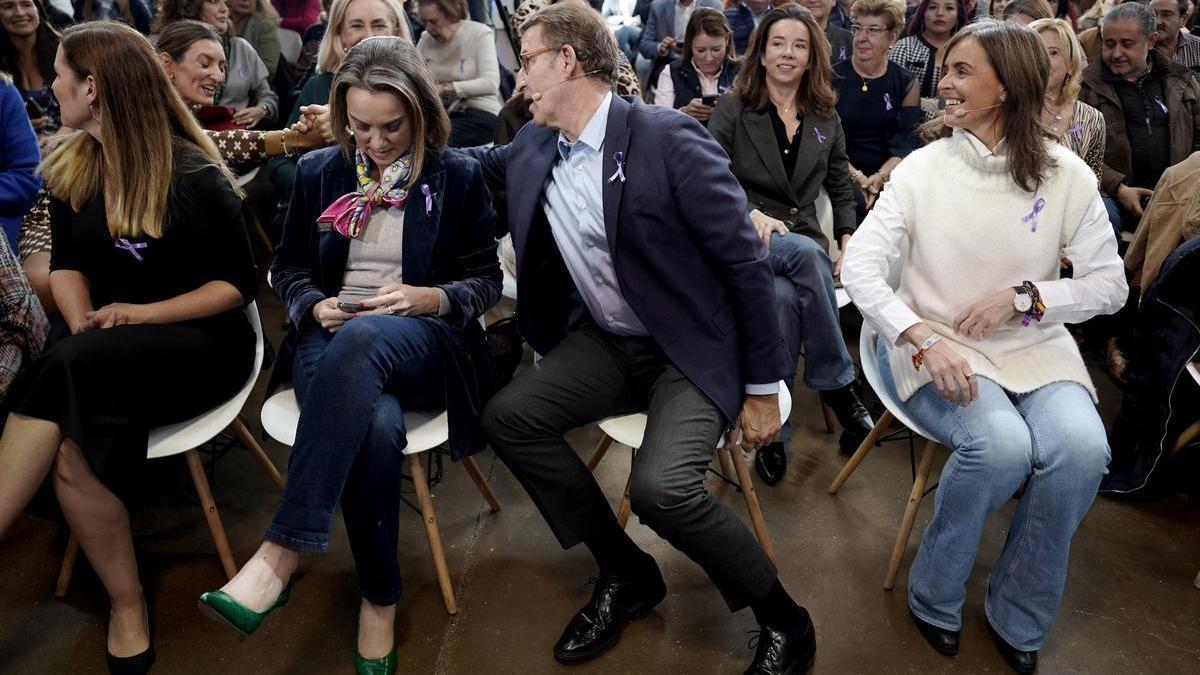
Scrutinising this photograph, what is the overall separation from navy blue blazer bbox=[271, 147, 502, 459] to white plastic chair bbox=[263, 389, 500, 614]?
5cm

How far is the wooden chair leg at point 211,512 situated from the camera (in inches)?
88.1

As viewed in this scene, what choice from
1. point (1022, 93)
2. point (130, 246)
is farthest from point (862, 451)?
point (130, 246)

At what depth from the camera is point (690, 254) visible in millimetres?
2084

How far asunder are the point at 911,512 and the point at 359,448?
1.39 meters

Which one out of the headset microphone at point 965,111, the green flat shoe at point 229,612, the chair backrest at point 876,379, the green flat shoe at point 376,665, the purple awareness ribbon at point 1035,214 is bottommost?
the green flat shoe at point 376,665

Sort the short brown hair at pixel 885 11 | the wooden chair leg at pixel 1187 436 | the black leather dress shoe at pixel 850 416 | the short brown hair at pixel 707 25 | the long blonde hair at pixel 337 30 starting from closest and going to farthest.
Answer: the wooden chair leg at pixel 1187 436
the black leather dress shoe at pixel 850 416
the long blonde hair at pixel 337 30
the short brown hair at pixel 885 11
the short brown hair at pixel 707 25

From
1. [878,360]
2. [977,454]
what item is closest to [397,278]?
[878,360]

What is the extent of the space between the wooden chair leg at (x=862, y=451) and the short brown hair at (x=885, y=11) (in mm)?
2005

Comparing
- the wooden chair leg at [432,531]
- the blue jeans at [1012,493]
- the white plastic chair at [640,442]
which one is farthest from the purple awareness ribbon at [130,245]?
the blue jeans at [1012,493]

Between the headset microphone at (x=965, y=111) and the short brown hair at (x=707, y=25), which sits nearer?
the headset microphone at (x=965, y=111)

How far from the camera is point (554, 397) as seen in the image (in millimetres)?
2158

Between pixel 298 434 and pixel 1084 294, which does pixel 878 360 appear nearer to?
pixel 1084 294

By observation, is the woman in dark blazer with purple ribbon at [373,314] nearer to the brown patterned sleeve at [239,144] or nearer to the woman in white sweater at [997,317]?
the brown patterned sleeve at [239,144]

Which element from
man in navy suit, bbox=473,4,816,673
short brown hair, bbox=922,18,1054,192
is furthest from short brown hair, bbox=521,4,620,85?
short brown hair, bbox=922,18,1054,192
